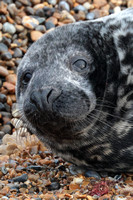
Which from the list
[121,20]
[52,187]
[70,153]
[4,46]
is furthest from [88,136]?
[4,46]

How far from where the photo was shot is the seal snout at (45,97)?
286 centimetres

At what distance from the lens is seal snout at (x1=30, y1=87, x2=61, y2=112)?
Result: 2861 millimetres

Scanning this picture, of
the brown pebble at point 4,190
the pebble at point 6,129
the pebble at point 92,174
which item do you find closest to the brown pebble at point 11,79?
the pebble at point 6,129

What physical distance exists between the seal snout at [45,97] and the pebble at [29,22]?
3859 millimetres

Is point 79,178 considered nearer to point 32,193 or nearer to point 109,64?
point 32,193

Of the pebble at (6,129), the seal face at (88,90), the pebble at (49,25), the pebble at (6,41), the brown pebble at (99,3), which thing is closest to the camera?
the seal face at (88,90)

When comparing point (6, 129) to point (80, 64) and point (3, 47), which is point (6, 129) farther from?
point (80, 64)

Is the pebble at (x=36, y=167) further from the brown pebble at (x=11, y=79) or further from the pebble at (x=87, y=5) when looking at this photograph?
the pebble at (x=87, y=5)

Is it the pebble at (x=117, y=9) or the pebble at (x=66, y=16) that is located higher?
the pebble at (x=117, y=9)

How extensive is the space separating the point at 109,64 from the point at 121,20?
47cm

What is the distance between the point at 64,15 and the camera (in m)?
7.06

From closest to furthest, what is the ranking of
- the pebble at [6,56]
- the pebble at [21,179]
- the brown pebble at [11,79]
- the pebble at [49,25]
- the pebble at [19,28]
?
the pebble at [21,179], the brown pebble at [11,79], the pebble at [6,56], the pebble at [19,28], the pebble at [49,25]

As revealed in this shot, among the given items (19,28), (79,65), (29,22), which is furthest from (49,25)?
(79,65)

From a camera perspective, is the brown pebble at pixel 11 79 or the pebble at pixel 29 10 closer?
the brown pebble at pixel 11 79
